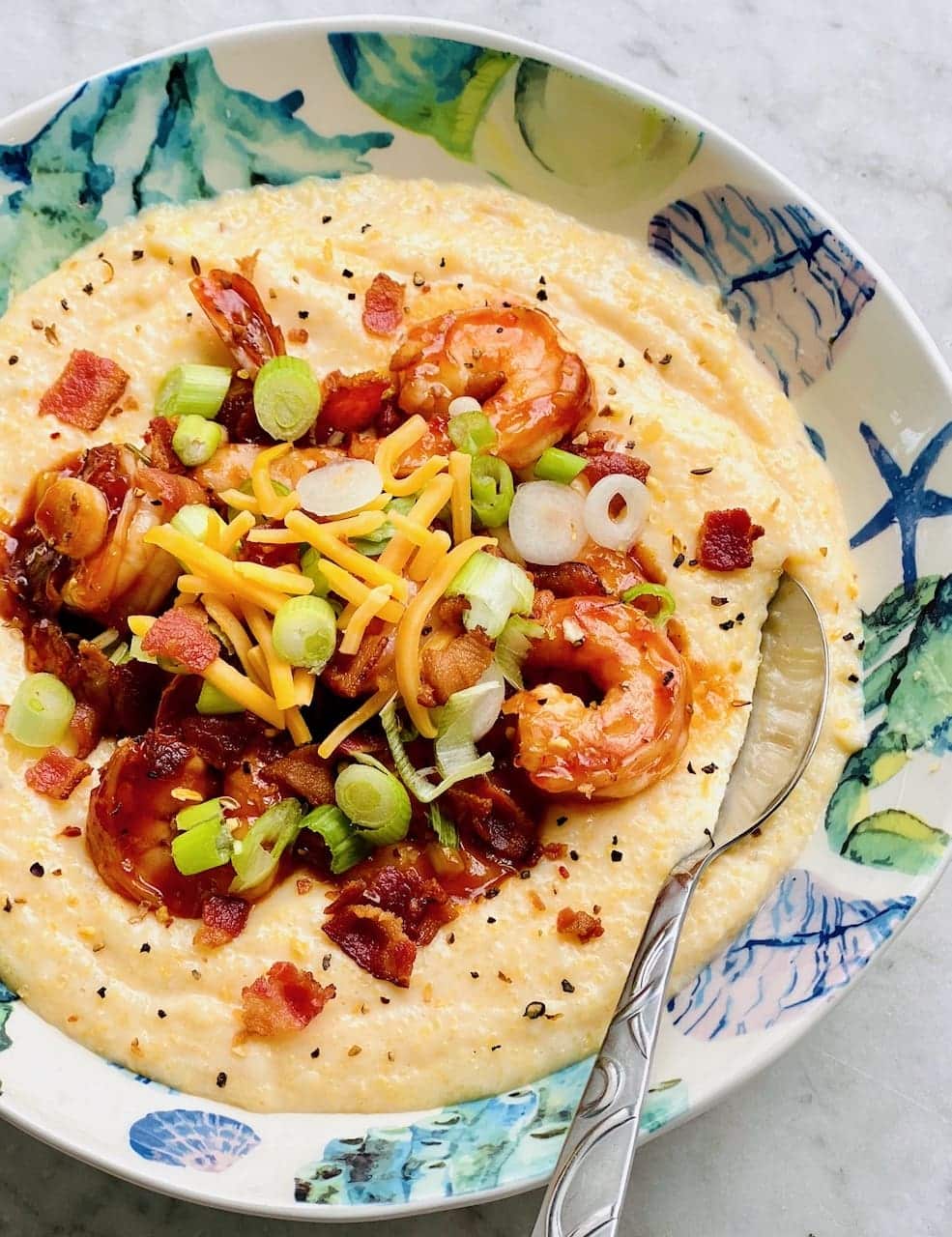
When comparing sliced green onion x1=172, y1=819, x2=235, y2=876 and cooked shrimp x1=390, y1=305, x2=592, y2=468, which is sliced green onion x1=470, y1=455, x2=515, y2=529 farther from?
sliced green onion x1=172, y1=819, x2=235, y2=876

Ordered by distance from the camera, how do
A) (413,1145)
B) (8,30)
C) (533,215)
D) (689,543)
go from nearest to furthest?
(413,1145) → (689,543) → (533,215) → (8,30)

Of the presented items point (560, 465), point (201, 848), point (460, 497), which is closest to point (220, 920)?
point (201, 848)

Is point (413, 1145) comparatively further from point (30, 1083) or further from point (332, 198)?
point (332, 198)

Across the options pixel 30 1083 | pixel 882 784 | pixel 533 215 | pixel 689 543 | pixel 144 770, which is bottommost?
pixel 30 1083

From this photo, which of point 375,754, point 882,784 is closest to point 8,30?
point 375,754

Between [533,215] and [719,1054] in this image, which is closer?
[719,1054]

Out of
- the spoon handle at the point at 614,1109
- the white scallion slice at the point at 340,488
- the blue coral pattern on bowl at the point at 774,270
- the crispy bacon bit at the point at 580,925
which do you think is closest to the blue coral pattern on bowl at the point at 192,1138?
the spoon handle at the point at 614,1109

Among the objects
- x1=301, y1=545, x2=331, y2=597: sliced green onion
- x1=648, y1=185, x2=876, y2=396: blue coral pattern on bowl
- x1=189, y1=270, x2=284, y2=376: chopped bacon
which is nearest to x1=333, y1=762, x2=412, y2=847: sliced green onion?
x1=301, y1=545, x2=331, y2=597: sliced green onion

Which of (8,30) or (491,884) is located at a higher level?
(8,30)
